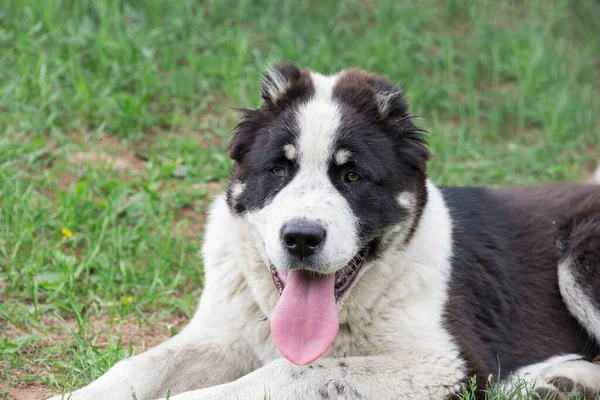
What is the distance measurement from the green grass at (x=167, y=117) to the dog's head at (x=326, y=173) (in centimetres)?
101

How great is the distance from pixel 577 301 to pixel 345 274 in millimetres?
1604

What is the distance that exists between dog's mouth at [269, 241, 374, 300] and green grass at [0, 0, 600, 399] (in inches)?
35.1

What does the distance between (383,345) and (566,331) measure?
1.36m

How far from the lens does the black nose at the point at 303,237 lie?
3.82 m

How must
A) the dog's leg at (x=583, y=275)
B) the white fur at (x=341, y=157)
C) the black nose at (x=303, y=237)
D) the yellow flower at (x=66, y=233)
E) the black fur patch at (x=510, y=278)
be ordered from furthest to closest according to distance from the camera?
1. the yellow flower at (x=66, y=233)
2. the dog's leg at (x=583, y=275)
3. the black fur patch at (x=510, y=278)
4. the white fur at (x=341, y=157)
5. the black nose at (x=303, y=237)

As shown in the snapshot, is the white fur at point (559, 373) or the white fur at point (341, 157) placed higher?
the white fur at point (341, 157)

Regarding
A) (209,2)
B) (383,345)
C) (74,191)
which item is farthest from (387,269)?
(209,2)

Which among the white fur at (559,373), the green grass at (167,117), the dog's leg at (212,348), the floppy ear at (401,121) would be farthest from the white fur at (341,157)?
the white fur at (559,373)

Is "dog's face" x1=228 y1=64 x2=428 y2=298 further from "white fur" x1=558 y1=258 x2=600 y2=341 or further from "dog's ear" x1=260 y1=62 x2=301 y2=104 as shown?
"white fur" x1=558 y1=258 x2=600 y2=341

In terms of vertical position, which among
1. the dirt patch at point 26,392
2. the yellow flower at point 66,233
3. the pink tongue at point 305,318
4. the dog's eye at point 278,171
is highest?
the dog's eye at point 278,171

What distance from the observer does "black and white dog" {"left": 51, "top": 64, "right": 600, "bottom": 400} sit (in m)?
4.00

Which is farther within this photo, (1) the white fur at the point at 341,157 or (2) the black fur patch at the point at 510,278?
(2) the black fur patch at the point at 510,278

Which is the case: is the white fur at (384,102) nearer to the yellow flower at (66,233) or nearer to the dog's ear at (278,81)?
the dog's ear at (278,81)

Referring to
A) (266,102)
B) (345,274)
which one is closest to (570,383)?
(345,274)
